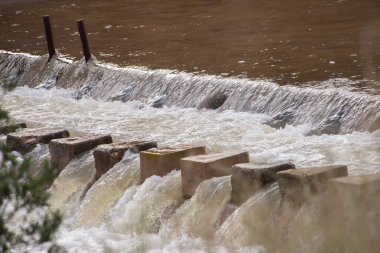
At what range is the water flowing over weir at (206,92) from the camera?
377 inches

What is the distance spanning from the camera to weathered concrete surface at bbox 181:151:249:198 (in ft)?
22.6

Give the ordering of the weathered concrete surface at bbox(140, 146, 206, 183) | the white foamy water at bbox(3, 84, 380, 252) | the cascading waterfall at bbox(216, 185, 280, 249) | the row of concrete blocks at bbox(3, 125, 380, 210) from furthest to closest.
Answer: the weathered concrete surface at bbox(140, 146, 206, 183) → the white foamy water at bbox(3, 84, 380, 252) → the cascading waterfall at bbox(216, 185, 280, 249) → the row of concrete blocks at bbox(3, 125, 380, 210)

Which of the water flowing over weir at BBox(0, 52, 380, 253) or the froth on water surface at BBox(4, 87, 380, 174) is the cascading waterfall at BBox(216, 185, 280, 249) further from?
the froth on water surface at BBox(4, 87, 380, 174)

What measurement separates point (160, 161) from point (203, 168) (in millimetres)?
623

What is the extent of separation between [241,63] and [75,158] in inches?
178

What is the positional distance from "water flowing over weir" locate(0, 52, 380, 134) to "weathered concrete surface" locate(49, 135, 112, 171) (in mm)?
2141

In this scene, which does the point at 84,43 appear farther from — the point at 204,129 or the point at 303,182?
the point at 303,182

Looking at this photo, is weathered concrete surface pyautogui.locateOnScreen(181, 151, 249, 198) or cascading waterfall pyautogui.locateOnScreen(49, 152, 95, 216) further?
cascading waterfall pyautogui.locateOnScreen(49, 152, 95, 216)

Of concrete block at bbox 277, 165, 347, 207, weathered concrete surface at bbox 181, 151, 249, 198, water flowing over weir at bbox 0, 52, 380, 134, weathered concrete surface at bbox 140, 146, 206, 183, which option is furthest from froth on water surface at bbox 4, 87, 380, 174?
concrete block at bbox 277, 165, 347, 207

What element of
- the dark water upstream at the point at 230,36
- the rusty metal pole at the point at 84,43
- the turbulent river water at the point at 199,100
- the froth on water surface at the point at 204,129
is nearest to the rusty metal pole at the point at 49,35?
the turbulent river water at the point at 199,100

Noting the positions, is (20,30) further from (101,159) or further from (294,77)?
(101,159)

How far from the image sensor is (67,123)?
1170 centimetres

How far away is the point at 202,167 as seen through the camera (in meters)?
6.86

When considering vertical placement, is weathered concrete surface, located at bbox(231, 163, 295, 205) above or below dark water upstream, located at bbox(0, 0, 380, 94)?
above
